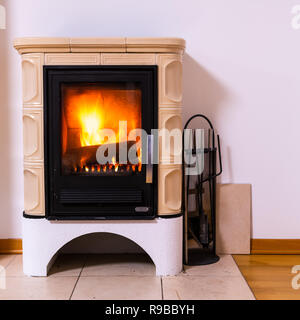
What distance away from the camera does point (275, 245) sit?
2.93m

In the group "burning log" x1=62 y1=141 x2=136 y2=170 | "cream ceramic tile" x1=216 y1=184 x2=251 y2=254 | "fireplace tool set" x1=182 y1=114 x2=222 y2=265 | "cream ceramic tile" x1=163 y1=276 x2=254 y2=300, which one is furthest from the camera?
"cream ceramic tile" x1=216 y1=184 x2=251 y2=254

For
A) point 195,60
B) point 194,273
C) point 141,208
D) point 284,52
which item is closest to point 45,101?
point 141,208

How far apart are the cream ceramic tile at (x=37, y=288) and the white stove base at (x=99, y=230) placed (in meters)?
0.08

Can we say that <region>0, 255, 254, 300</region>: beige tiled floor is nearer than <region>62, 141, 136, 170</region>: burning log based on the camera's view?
Yes

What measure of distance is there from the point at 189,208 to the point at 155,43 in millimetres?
996

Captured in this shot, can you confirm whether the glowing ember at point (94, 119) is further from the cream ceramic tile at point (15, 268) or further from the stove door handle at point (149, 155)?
the cream ceramic tile at point (15, 268)

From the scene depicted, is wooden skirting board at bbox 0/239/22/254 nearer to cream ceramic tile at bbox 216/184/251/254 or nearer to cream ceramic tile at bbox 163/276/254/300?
cream ceramic tile at bbox 163/276/254/300

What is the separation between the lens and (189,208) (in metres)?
2.92

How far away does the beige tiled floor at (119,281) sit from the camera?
7.57ft

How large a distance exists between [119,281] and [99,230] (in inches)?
10.7

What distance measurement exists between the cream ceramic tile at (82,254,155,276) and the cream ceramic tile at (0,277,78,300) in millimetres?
160

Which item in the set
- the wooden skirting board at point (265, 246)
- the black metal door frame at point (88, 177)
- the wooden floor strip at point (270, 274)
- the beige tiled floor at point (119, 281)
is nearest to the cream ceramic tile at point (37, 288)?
the beige tiled floor at point (119, 281)

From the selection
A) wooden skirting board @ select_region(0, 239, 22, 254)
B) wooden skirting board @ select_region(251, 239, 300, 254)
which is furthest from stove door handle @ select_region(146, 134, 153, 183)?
wooden skirting board @ select_region(0, 239, 22, 254)

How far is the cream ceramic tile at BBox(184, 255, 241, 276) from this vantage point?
259 cm
